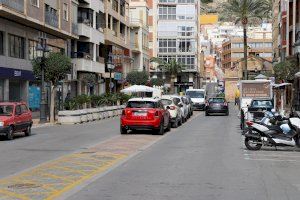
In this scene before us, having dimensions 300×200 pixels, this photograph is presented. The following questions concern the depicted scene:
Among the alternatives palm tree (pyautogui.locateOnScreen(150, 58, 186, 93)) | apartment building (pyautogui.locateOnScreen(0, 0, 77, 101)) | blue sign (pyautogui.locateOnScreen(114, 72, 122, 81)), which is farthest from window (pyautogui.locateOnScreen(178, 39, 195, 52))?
apartment building (pyautogui.locateOnScreen(0, 0, 77, 101))

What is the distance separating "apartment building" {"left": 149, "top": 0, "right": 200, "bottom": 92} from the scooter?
88156 millimetres

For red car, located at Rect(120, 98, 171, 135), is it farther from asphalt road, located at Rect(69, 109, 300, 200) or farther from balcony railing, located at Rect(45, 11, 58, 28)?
balcony railing, located at Rect(45, 11, 58, 28)

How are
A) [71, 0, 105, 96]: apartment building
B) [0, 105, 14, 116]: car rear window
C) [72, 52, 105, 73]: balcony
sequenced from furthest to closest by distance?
[71, 0, 105, 96]: apartment building, [72, 52, 105, 73]: balcony, [0, 105, 14, 116]: car rear window

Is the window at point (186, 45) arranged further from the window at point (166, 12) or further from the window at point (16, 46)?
the window at point (16, 46)

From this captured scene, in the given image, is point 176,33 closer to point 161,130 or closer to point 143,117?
point 161,130

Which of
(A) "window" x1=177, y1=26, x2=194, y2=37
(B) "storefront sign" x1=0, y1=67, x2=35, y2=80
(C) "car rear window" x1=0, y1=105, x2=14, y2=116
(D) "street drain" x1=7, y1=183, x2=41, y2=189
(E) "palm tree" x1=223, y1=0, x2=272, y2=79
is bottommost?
(D) "street drain" x1=7, y1=183, x2=41, y2=189

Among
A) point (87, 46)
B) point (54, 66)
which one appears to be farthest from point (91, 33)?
point (54, 66)

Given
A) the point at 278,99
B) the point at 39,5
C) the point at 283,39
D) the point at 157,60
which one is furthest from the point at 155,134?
the point at 157,60

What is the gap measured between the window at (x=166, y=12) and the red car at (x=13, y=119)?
278ft

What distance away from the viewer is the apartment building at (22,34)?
38.7 metres

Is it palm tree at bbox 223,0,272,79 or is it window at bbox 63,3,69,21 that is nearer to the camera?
window at bbox 63,3,69,21

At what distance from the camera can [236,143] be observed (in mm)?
21562

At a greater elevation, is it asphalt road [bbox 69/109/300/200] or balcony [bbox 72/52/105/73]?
balcony [bbox 72/52/105/73]

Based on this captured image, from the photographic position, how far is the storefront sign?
38.4 m
